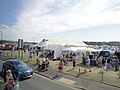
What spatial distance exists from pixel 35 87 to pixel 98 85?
4.90 metres

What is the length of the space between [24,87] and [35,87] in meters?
0.82

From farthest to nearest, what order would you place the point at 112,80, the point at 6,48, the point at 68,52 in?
the point at 6,48 → the point at 68,52 → the point at 112,80

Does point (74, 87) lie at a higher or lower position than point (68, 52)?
lower

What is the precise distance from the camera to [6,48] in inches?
2847

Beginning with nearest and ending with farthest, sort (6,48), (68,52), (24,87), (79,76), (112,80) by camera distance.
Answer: (24,87), (112,80), (79,76), (68,52), (6,48)

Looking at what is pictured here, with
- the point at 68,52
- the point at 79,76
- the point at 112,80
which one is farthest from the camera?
the point at 68,52

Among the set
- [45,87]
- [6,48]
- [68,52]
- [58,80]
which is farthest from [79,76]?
[6,48]

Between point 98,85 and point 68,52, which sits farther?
point 68,52

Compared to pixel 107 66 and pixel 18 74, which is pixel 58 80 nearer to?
pixel 18 74

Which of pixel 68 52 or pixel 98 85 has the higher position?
pixel 68 52

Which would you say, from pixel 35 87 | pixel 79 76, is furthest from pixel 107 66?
pixel 35 87

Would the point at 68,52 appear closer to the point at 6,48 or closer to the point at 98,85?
the point at 98,85

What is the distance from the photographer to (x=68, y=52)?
4038 cm

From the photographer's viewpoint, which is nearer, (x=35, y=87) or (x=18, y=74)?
(x=35, y=87)
